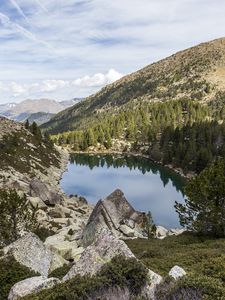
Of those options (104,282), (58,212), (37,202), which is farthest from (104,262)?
(37,202)

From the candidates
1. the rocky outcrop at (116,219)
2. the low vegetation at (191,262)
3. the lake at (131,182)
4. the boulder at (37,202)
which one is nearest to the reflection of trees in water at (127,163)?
Result: the lake at (131,182)

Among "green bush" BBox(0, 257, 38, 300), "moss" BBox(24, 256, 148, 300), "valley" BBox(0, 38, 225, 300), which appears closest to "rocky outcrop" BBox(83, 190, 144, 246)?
"valley" BBox(0, 38, 225, 300)

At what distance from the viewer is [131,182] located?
132625mm

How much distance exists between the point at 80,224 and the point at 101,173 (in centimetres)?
9306

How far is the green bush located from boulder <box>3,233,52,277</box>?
948 mm

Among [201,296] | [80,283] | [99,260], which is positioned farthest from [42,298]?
[201,296]

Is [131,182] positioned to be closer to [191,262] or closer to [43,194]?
[43,194]

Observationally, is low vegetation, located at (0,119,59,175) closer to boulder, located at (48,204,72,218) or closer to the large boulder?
the large boulder

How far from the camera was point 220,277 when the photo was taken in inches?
832

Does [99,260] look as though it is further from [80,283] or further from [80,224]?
[80,224]

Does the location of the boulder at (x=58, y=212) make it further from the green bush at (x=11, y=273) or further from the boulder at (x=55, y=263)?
the green bush at (x=11, y=273)

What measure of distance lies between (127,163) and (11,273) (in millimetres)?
146672

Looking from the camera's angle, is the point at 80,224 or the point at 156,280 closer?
the point at 156,280

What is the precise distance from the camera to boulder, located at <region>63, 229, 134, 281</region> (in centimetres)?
1933
